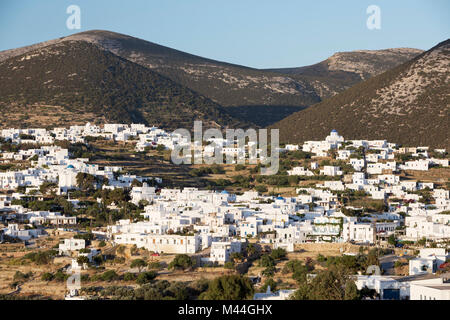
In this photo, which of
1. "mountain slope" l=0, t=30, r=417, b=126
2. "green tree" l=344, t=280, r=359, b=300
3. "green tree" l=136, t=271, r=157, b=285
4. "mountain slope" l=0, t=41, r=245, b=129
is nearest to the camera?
"green tree" l=344, t=280, r=359, b=300

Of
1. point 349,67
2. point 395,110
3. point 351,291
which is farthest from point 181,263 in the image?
point 349,67

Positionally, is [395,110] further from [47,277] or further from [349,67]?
[349,67]

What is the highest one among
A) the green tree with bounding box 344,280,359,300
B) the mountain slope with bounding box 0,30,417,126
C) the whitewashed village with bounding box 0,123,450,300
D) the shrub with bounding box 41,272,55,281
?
the mountain slope with bounding box 0,30,417,126

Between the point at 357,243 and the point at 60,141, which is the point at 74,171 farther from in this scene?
the point at 357,243

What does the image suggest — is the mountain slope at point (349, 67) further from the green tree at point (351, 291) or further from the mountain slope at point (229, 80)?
the green tree at point (351, 291)

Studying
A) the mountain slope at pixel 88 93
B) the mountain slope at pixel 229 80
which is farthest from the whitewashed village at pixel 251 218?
the mountain slope at pixel 229 80

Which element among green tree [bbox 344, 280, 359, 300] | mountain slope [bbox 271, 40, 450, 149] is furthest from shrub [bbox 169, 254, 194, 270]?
mountain slope [bbox 271, 40, 450, 149]

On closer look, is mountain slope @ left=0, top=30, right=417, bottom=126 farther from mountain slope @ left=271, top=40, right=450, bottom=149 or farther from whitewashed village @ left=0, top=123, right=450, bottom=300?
whitewashed village @ left=0, top=123, right=450, bottom=300
